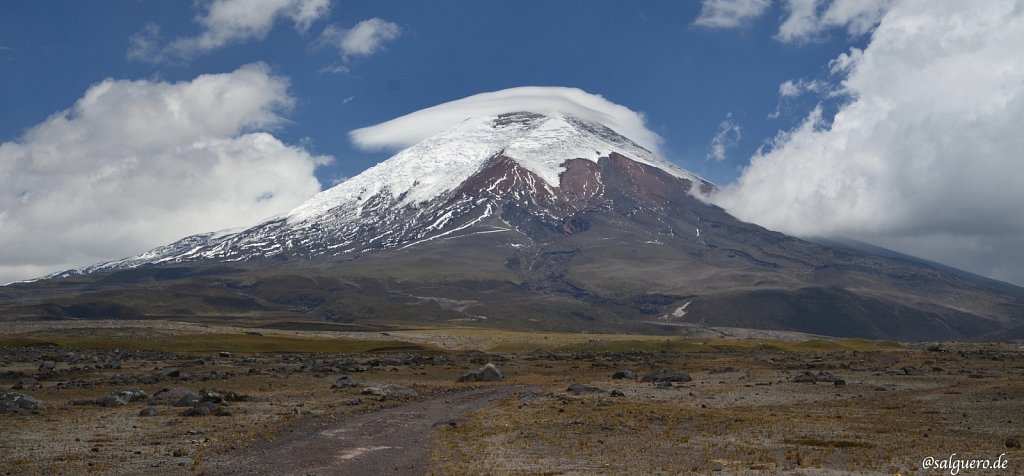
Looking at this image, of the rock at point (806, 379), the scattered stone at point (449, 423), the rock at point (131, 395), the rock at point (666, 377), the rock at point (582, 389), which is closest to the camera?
the scattered stone at point (449, 423)

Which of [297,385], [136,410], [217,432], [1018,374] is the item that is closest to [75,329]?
[297,385]

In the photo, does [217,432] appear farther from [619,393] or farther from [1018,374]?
[1018,374]

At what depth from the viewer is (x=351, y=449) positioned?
28625 mm

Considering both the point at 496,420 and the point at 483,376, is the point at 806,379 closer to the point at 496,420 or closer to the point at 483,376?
the point at 483,376

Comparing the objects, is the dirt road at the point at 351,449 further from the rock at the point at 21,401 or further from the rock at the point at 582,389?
the rock at the point at 21,401

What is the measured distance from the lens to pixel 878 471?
76.6ft

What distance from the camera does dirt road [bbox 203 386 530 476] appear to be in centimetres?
2453

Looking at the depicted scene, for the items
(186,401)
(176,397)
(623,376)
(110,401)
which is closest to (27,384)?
(110,401)

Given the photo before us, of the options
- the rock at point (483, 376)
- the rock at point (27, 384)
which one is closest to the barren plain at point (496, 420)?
the rock at point (27, 384)

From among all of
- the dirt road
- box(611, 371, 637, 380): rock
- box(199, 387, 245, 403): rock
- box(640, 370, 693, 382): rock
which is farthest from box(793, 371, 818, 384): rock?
box(199, 387, 245, 403): rock

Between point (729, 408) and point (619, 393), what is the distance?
783 cm

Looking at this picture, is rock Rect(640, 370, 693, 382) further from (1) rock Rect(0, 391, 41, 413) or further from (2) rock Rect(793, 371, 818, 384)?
(1) rock Rect(0, 391, 41, 413)

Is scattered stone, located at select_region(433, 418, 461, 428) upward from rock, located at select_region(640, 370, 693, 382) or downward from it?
downward

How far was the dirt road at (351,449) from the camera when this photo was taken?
2453cm
